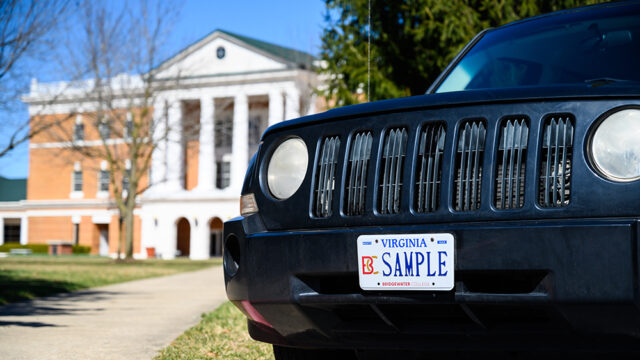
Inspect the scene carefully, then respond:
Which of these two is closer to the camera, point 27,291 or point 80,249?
point 27,291

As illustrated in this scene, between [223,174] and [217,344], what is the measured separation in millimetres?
52652

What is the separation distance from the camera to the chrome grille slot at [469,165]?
8.18 ft

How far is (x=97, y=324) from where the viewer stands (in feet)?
24.1

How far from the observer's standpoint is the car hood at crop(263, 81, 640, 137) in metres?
2.40

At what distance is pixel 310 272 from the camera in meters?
2.69

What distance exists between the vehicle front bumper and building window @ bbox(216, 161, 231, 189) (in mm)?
55384

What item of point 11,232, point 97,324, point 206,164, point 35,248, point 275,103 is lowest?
point 35,248

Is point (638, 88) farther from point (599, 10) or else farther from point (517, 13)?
point (517, 13)

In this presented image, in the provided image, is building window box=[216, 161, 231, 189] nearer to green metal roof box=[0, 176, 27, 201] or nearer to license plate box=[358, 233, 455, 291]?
green metal roof box=[0, 176, 27, 201]

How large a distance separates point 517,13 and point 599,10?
6.84 m

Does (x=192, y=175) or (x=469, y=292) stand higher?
(x=192, y=175)

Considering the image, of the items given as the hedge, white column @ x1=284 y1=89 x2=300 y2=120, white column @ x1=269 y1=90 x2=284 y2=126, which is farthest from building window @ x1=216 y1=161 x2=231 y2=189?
the hedge

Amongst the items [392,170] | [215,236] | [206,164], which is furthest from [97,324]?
[215,236]

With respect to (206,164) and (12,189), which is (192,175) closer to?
(206,164)
